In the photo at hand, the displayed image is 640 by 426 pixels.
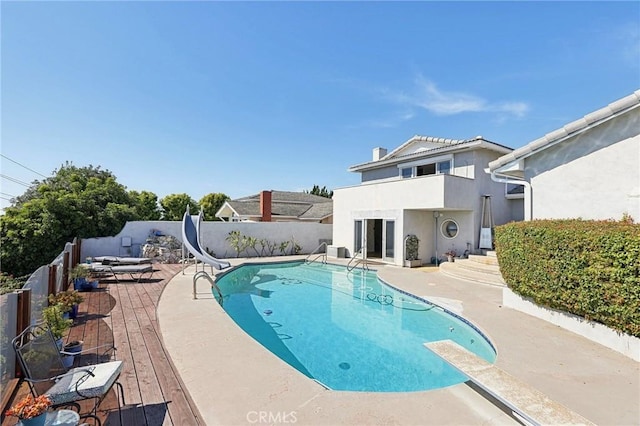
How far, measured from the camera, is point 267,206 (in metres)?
26.2

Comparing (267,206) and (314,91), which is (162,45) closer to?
(314,91)

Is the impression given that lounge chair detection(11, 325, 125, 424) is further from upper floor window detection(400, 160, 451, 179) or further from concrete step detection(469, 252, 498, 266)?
upper floor window detection(400, 160, 451, 179)

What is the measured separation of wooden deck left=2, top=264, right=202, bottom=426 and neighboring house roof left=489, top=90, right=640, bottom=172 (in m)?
10.6

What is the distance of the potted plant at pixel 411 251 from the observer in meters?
16.5

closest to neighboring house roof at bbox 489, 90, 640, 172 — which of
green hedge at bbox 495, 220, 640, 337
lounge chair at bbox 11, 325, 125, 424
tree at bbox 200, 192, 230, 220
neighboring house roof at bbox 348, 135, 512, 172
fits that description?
green hedge at bbox 495, 220, 640, 337

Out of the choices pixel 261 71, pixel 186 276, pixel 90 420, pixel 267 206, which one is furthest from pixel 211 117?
pixel 90 420

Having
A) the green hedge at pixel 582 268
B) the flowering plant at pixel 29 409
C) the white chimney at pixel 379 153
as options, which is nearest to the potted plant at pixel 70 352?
the flowering plant at pixel 29 409

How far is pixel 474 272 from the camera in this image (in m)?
12.9

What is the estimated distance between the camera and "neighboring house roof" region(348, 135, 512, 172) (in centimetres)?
1600

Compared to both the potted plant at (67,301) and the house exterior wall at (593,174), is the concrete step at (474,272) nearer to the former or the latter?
the house exterior wall at (593,174)

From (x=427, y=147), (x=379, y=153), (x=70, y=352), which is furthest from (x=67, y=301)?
(x=379, y=153)

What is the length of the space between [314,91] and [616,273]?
17.8 m

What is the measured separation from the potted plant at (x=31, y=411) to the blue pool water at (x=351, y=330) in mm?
4318

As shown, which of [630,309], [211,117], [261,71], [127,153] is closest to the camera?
[630,309]
